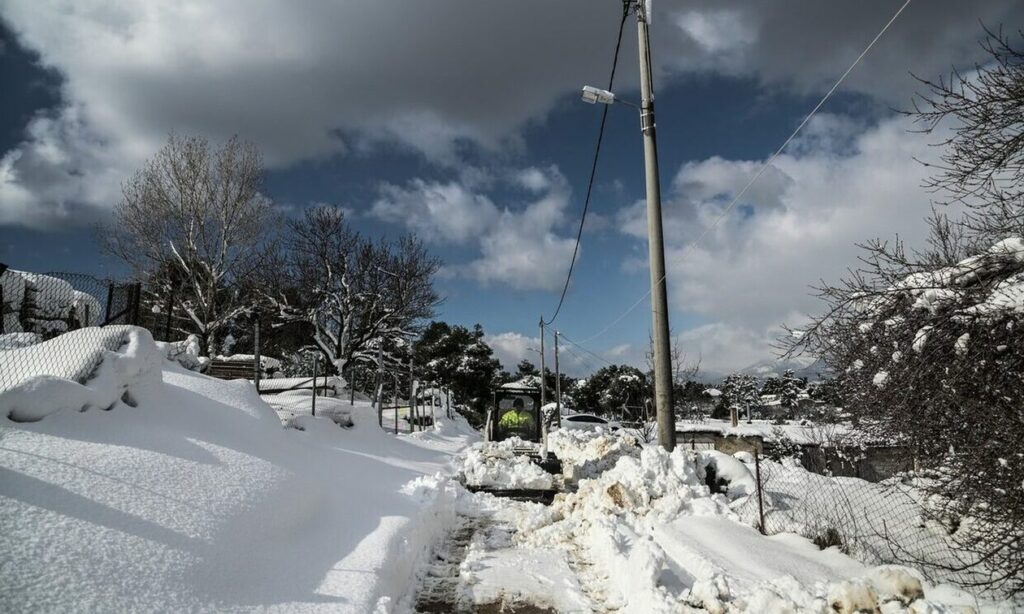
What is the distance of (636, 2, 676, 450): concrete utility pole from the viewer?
874cm

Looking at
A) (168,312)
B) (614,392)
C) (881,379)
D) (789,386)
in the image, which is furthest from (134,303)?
(789,386)

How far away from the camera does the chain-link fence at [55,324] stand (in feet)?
19.4

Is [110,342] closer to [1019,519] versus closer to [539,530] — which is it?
[539,530]

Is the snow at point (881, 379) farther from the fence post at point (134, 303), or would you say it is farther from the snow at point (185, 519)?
the fence post at point (134, 303)

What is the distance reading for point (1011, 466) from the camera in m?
3.73

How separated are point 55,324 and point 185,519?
26.8ft

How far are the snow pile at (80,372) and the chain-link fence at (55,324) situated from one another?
0.04 feet

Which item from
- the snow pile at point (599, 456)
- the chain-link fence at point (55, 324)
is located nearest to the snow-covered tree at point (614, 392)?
the snow pile at point (599, 456)

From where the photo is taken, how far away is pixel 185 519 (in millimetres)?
4383

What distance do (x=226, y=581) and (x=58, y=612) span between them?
1201 millimetres

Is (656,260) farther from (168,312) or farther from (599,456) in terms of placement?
(168,312)

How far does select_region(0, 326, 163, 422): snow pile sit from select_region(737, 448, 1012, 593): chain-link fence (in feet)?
25.7

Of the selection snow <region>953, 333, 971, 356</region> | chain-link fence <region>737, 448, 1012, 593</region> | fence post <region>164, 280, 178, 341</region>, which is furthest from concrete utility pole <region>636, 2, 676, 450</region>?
fence post <region>164, 280, 178, 341</region>

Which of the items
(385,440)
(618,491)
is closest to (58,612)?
(618,491)
